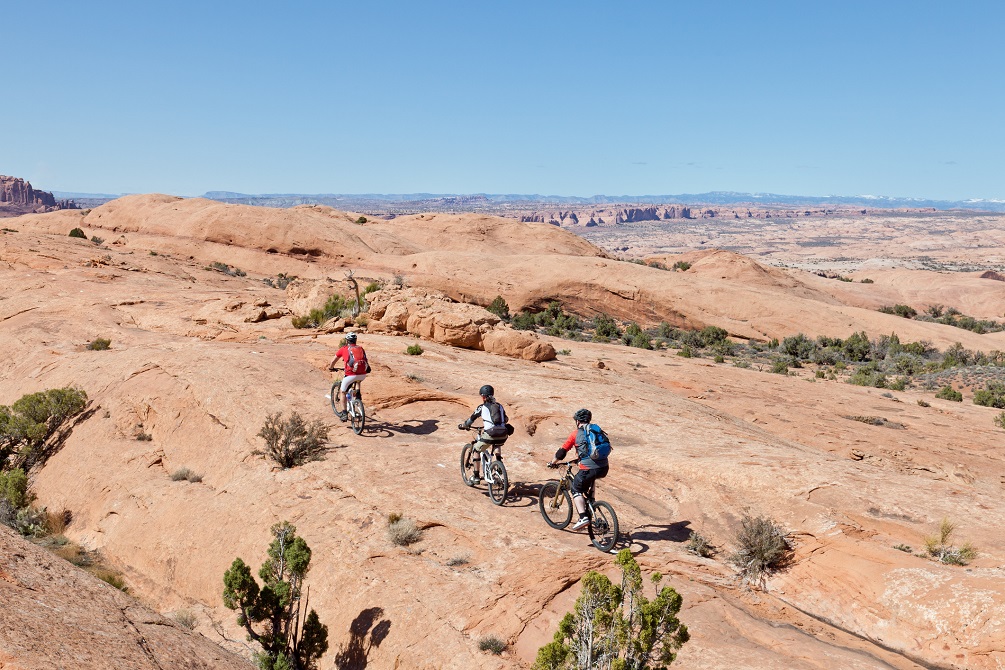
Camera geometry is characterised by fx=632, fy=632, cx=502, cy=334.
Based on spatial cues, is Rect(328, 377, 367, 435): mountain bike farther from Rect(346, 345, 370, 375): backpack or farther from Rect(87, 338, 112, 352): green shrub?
Rect(87, 338, 112, 352): green shrub

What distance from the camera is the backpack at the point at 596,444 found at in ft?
27.1

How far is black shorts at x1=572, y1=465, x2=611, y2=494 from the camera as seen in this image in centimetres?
829

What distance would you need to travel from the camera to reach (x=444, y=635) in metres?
7.06

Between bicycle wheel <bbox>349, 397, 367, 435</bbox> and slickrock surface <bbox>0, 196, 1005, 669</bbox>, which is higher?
bicycle wheel <bbox>349, 397, 367, 435</bbox>

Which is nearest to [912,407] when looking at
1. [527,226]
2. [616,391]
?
[616,391]

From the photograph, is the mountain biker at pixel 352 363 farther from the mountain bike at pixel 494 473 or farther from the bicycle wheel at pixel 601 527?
the bicycle wheel at pixel 601 527

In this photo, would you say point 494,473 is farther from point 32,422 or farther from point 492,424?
point 32,422

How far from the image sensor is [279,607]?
24.7 feet

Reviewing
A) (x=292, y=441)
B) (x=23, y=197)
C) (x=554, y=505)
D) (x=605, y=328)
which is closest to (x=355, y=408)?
(x=292, y=441)

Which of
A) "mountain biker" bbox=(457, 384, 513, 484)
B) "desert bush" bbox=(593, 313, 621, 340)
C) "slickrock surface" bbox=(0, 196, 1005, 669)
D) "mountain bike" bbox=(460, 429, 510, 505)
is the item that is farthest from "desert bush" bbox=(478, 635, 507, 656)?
"desert bush" bbox=(593, 313, 621, 340)

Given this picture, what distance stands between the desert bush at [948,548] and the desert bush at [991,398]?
1926 cm

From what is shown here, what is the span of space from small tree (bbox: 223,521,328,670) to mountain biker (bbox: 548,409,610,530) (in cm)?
345

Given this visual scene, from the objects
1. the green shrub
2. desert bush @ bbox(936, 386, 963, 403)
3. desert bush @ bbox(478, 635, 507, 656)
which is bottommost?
desert bush @ bbox(936, 386, 963, 403)

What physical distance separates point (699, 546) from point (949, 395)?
74.9ft
